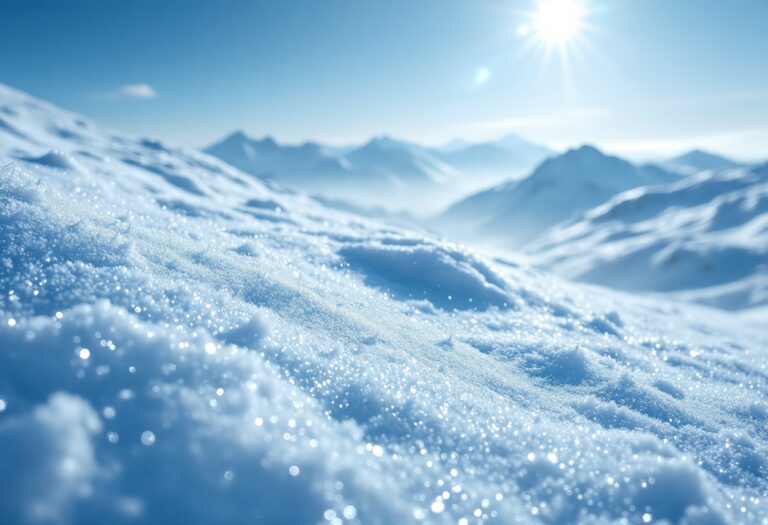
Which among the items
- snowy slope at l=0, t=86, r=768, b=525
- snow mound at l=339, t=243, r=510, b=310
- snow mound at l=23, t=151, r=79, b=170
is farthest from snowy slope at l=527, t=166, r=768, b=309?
snow mound at l=23, t=151, r=79, b=170

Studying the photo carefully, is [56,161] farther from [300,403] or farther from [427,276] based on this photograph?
[300,403]

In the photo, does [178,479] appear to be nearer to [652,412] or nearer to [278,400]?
[278,400]

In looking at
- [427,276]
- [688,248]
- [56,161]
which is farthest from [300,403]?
[688,248]

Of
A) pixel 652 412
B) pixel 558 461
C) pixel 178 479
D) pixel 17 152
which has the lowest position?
pixel 178 479

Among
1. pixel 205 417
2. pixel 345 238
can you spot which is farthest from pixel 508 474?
pixel 345 238

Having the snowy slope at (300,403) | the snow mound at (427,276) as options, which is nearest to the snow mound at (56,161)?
the snowy slope at (300,403)
